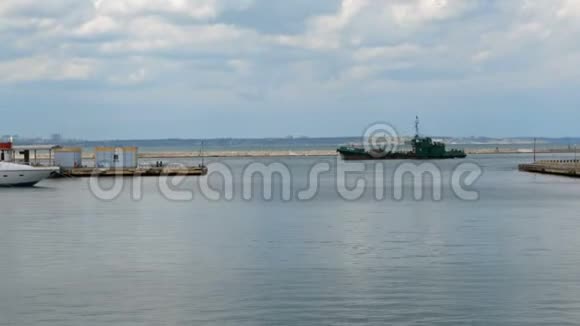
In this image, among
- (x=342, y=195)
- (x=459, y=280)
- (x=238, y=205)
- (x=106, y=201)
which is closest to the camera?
(x=459, y=280)

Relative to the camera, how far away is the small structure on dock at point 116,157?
113250 mm

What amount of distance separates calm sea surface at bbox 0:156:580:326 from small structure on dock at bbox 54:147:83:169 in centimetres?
5442

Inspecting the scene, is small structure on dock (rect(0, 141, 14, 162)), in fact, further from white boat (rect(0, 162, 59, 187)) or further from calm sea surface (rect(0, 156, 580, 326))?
calm sea surface (rect(0, 156, 580, 326))

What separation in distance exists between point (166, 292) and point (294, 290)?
3469 millimetres

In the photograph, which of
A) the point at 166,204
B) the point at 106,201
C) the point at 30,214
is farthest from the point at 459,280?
the point at 106,201

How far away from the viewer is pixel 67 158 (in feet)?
380

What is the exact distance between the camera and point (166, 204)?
2584 inches

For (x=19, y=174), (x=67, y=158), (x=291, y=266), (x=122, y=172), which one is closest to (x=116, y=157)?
(x=122, y=172)

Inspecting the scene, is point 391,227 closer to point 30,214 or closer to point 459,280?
point 459,280

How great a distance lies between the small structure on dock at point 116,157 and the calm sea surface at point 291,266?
173 ft

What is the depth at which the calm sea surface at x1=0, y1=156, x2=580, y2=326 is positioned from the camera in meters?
24.8
